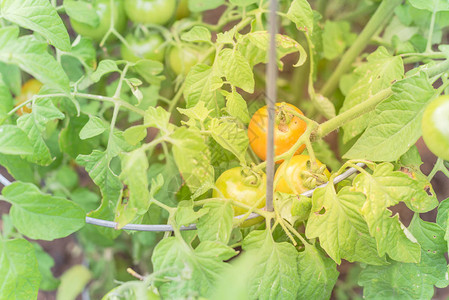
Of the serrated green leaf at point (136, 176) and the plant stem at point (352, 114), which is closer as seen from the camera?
the serrated green leaf at point (136, 176)

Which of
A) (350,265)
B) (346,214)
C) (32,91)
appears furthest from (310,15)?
(350,265)

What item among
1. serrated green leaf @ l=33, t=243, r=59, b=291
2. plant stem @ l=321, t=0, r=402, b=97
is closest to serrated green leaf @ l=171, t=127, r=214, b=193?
plant stem @ l=321, t=0, r=402, b=97

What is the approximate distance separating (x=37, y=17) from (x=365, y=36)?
1.85 ft

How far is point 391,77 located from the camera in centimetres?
62

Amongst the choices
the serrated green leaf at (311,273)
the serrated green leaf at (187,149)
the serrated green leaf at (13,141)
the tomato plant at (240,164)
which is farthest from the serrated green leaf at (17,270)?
the serrated green leaf at (311,273)

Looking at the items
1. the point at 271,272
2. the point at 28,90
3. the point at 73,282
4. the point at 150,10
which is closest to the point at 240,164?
the point at 271,272

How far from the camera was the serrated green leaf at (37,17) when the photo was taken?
500 millimetres

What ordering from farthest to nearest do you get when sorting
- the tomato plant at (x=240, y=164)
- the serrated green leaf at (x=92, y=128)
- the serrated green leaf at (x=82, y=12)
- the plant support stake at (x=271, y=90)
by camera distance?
the serrated green leaf at (x=82, y=12) < the serrated green leaf at (x=92, y=128) < the tomato plant at (x=240, y=164) < the plant support stake at (x=271, y=90)

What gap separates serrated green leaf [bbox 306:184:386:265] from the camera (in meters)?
0.50

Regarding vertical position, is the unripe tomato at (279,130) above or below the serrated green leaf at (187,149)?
below

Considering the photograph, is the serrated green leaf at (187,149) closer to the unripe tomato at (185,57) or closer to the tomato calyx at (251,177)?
the tomato calyx at (251,177)

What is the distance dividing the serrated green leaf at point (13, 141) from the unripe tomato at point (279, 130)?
289 mm

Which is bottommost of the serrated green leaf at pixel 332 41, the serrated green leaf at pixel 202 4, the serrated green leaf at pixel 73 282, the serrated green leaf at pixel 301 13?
the serrated green leaf at pixel 73 282

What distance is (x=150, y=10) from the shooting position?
2.55 ft
